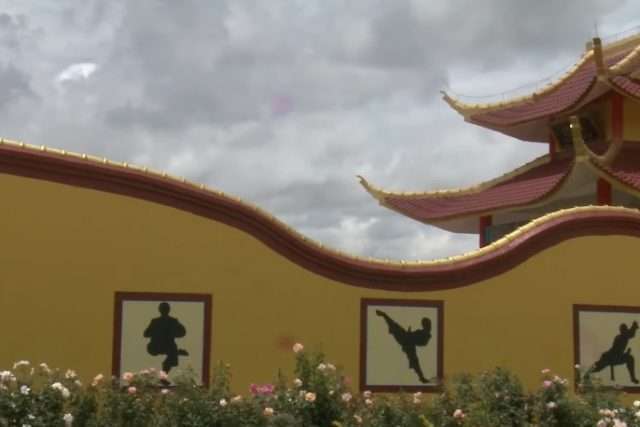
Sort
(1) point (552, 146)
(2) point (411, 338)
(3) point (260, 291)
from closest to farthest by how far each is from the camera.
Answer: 1. (3) point (260, 291)
2. (2) point (411, 338)
3. (1) point (552, 146)

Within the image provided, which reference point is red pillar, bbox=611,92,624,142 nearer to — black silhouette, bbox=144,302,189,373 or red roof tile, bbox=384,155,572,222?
red roof tile, bbox=384,155,572,222

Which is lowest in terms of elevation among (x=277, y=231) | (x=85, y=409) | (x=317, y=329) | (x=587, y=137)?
(x=85, y=409)

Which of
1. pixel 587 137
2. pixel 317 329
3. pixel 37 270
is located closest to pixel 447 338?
pixel 317 329

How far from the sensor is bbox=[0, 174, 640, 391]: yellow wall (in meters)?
10.0

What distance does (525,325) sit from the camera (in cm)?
1263

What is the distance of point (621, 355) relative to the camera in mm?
13273

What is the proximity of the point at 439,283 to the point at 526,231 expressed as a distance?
1448 millimetres

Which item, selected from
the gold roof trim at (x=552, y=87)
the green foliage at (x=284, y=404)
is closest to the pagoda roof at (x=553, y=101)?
the gold roof trim at (x=552, y=87)

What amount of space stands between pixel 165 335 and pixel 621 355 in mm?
5965

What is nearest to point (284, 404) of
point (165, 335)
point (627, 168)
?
point (165, 335)

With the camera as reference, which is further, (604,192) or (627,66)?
(604,192)

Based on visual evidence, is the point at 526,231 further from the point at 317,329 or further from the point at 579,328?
the point at 317,329

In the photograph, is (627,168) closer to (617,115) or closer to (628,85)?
(617,115)

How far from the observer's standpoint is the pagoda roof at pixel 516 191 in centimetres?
1750
